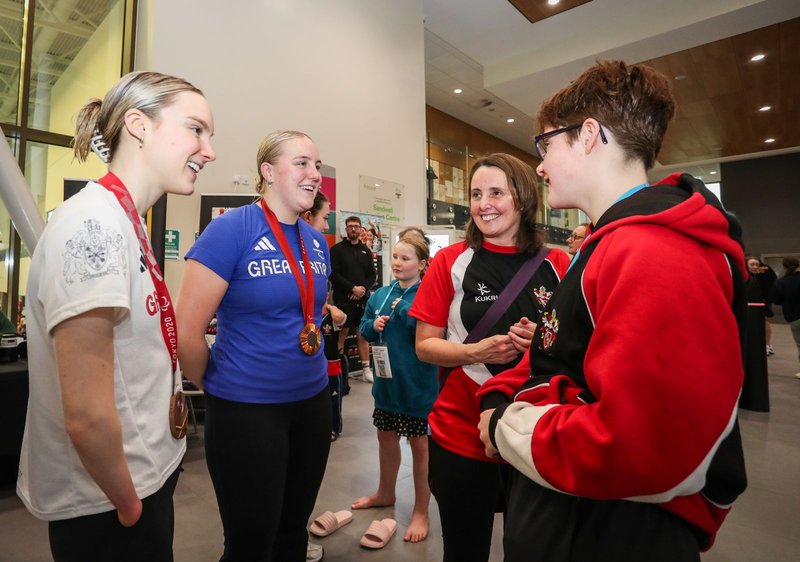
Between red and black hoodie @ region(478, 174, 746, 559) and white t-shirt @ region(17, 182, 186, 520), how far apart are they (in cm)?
70

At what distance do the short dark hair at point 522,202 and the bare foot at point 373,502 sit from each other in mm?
1800

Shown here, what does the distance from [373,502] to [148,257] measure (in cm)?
218

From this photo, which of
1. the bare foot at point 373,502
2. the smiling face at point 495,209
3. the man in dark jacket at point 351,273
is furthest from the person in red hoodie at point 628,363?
the man in dark jacket at point 351,273

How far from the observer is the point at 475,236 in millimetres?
1580

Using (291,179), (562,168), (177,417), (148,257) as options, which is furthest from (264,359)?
(562,168)

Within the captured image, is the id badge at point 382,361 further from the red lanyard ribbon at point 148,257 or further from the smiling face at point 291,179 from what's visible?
the red lanyard ribbon at point 148,257

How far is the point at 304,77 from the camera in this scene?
5160 millimetres

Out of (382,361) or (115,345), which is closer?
(115,345)

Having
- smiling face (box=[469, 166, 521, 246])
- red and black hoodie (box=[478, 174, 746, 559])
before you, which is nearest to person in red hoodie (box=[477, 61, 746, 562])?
red and black hoodie (box=[478, 174, 746, 559])

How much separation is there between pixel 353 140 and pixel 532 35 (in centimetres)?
401

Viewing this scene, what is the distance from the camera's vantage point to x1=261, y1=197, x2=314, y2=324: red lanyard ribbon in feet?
4.71

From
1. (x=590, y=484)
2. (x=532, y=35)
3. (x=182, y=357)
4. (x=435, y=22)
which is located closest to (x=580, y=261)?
(x=590, y=484)

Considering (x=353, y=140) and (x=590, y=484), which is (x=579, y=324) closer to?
(x=590, y=484)

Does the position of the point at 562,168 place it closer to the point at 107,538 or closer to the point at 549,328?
the point at 549,328
